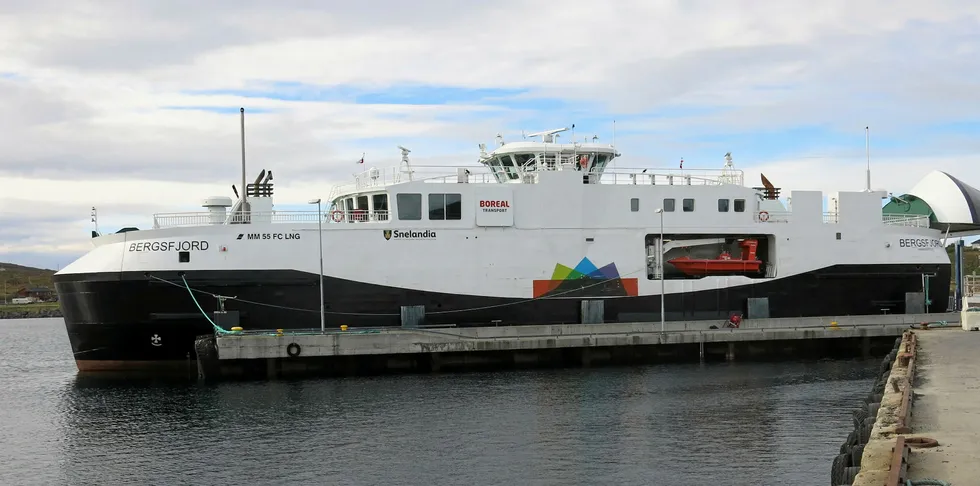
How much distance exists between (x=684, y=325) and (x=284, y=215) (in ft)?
41.6

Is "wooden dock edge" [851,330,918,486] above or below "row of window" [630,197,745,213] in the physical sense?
below

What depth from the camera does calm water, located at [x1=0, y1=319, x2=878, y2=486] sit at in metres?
14.9

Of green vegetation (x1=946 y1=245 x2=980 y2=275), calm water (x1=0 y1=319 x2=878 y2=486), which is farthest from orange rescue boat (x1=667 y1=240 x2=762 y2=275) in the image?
green vegetation (x1=946 y1=245 x2=980 y2=275)

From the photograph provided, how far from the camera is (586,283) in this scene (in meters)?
29.4

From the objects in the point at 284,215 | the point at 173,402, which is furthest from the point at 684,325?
the point at 173,402

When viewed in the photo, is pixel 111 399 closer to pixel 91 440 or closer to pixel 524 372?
pixel 91 440

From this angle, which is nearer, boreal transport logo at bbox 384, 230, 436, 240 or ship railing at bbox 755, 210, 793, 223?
boreal transport logo at bbox 384, 230, 436, 240

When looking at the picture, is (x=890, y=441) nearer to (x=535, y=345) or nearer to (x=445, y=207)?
(x=535, y=345)

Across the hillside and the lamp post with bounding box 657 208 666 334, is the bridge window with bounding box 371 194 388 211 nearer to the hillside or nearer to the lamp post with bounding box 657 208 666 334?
the lamp post with bounding box 657 208 666 334

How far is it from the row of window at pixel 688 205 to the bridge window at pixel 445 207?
Result: 569 cm

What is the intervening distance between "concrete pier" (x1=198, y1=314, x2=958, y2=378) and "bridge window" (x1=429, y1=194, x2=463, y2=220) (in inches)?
147

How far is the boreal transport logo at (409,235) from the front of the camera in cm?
2786

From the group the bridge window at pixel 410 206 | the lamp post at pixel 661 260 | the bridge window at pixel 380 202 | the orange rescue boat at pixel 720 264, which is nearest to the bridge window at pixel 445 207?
the bridge window at pixel 410 206

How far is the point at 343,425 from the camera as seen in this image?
18.6m
